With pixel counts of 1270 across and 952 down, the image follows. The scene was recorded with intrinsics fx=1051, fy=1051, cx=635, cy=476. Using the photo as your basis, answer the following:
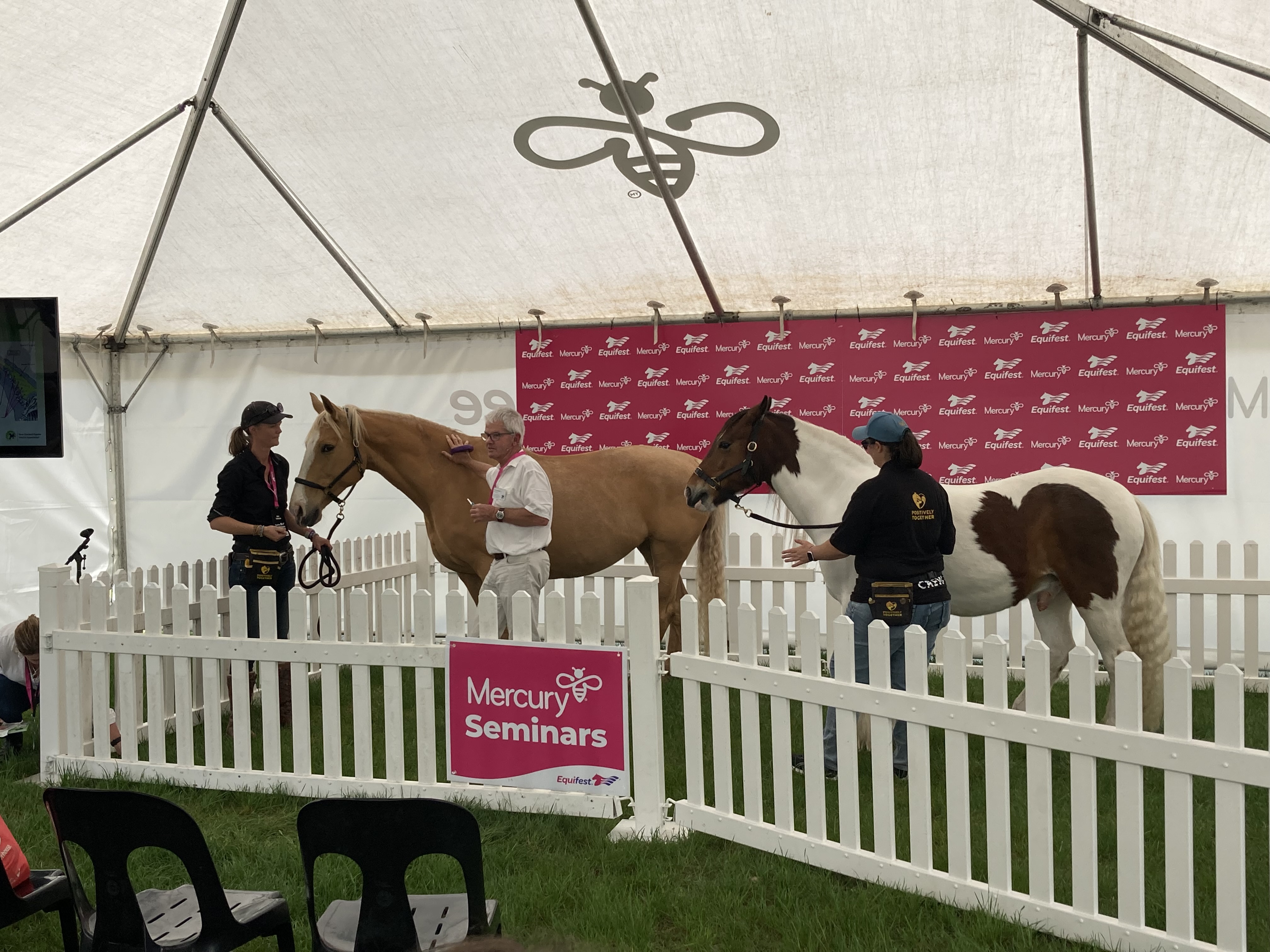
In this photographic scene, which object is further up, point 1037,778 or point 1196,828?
point 1037,778

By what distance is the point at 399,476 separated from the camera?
6004mm

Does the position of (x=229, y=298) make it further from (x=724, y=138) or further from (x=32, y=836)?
(x=32, y=836)

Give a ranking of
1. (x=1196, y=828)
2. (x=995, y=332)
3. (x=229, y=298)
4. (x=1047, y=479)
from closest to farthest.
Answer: (x=1196, y=828)
(x=1047, y=479)
(x=995, y=332)
(x=229, y=298)

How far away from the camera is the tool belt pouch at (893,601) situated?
172 inches

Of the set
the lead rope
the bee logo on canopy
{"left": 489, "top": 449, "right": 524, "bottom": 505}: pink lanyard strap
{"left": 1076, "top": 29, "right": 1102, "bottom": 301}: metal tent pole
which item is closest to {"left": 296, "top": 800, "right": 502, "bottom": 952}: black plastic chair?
{"left": 489, "top": 449, "right": 524, "bottom": 505}: pink lanyard strap

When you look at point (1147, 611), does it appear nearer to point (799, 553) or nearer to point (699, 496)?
point (799, 553)

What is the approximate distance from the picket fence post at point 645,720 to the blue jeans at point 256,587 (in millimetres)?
2449

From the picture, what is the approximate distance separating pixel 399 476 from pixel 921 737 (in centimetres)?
355

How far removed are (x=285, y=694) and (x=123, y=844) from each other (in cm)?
390

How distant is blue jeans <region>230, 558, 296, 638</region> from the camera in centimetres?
565

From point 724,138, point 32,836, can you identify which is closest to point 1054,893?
point 32,836

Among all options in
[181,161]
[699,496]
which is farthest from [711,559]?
[181,161]

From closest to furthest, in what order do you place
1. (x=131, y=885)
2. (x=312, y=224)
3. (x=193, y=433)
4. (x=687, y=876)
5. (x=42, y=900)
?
(x=131, y=885)
(x=42, y=900)
(x=687, y=876)
(x=312, y=224)
(x=193, y=433)

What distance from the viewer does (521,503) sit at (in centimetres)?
496
